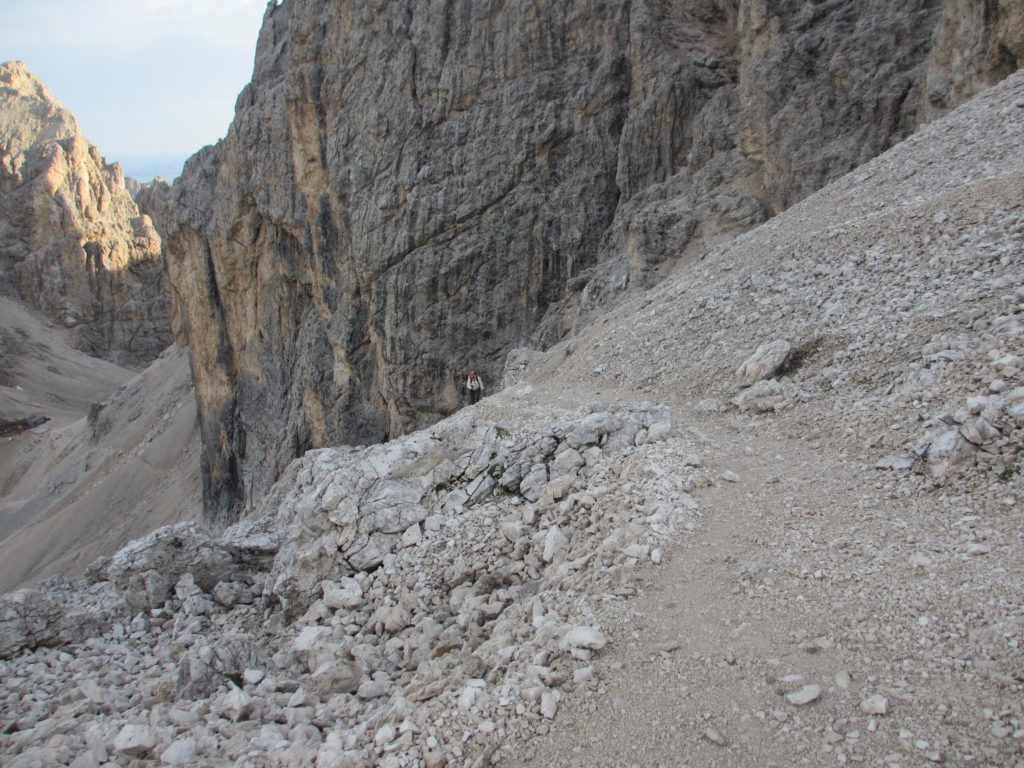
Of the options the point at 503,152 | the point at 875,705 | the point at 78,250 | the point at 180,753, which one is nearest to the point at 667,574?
the point at 875,705

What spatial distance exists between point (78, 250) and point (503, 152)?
95.4 metres

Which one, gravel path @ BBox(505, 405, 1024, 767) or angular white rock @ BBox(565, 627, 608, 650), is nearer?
gravel path @ BBox(505, 405, 1024, 767)

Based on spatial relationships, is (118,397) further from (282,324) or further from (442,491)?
(442,491)

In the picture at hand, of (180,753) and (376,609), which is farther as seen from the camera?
(376,609)

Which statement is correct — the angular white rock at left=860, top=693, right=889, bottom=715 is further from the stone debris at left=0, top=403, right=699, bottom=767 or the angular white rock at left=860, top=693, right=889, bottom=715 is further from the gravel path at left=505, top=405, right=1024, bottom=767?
the stone debris at left=0, top=403, right=699, bottom=767

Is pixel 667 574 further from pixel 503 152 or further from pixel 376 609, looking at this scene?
pixel 503 152

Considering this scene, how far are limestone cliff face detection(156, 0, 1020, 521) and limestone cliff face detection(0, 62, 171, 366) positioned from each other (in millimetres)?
73465

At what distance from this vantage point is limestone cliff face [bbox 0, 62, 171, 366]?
10050 cm

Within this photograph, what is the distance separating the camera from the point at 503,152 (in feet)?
101

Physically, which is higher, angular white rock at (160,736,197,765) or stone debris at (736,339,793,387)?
stone debris at (736,339,793,387)

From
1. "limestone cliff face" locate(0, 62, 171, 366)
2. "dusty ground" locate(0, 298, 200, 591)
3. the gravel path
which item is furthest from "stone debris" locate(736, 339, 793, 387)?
"limestone cliff face" locate(0, 62, 171, 366)

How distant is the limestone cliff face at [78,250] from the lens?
100 m

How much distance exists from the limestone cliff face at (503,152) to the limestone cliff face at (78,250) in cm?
7346

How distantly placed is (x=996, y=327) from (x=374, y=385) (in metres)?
29.5
